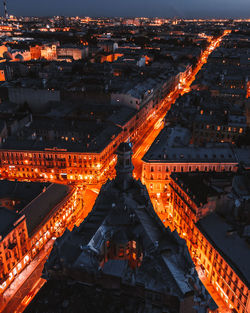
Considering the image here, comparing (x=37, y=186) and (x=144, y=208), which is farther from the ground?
(x=144, y=208)

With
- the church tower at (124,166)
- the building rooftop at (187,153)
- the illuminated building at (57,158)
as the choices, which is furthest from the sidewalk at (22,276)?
the building rooftop at (187,153)

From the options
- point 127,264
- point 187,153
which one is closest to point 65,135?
point 187,153

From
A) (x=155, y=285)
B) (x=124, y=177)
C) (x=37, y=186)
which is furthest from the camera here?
(x=37, y=186)

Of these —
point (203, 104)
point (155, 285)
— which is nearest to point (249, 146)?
point (203, 104)

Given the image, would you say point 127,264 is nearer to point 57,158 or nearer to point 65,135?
point 57,158

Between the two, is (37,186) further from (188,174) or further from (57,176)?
(188,174)
